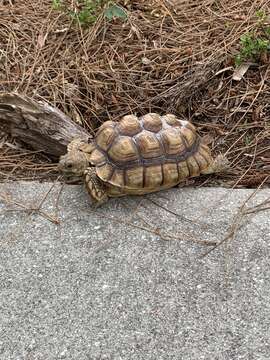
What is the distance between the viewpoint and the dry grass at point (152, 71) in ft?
10.7

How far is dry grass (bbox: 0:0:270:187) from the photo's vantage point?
3270 mm

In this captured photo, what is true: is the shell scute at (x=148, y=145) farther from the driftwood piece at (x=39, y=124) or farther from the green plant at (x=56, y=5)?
the green plant at (x=56, y=5)

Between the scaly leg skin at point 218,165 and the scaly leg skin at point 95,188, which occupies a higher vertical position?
the scaly leg skin at point 218,165

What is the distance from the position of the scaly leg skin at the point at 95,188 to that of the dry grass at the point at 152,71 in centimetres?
45

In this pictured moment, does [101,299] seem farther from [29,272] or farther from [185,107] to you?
[185,107]

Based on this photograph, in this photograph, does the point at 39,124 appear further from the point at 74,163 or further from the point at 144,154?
the point at 144,154

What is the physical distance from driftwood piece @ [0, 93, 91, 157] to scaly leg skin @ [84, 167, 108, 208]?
0.33m

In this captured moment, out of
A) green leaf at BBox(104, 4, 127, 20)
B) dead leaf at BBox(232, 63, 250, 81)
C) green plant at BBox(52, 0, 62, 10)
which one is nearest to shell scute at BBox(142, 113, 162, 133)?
dead leaf at BBox(232, 63, 250, 81)

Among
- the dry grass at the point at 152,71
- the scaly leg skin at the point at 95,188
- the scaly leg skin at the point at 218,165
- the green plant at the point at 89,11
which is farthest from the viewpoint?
the green plant at the point at 89,11

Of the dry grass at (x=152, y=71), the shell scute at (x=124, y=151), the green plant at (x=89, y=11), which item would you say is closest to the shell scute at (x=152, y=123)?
the shell scute at (x=124, y=151)

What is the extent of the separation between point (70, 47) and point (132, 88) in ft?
Answer: 2.22

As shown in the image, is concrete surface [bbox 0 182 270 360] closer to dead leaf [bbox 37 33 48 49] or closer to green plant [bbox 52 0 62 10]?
dead leaf [bbox 37 33 48 49]

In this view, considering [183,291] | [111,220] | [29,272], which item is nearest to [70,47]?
[111,220]

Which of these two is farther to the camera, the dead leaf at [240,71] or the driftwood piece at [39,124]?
the dead leaf at [240,71]
